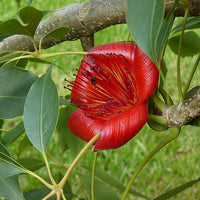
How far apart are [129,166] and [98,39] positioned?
91cm

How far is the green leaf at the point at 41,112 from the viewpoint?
63cm

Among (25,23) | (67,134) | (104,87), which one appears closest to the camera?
(25,23)

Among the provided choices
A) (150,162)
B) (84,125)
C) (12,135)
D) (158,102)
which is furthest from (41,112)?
(150,162)

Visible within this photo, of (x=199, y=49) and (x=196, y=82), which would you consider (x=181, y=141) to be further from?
(x=199, y=49)

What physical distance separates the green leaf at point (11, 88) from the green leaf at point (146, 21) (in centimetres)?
33

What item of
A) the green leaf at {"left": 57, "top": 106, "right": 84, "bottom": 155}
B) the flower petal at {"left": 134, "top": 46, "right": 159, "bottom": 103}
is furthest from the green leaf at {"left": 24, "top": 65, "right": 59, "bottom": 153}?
the green leaf at {"left": 57, "top": 106, "right": 84, "bottom": 155}

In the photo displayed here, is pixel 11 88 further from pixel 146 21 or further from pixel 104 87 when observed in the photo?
pixel 146 21

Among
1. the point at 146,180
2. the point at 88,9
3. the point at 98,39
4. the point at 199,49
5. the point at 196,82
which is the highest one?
the point at 88,9

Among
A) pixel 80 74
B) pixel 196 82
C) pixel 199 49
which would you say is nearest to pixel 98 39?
pixel 196 82

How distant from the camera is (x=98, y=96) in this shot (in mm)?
736

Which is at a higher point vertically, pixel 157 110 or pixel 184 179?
pixel 157 110

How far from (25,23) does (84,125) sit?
9.2 inches

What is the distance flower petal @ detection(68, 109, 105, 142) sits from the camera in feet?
2.31

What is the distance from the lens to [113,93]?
725 mm
